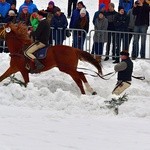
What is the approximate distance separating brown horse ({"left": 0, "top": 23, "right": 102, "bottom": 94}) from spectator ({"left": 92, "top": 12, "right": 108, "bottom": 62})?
3434 mm

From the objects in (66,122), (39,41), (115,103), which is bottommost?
(66,122)

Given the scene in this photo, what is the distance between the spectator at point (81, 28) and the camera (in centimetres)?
1892

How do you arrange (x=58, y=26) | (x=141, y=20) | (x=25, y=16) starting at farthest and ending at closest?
(x=25, y=16) → (x=58, y=26) → (x=141, y=20)

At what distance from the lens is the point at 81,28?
1917 cm

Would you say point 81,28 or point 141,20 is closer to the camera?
point 141,20

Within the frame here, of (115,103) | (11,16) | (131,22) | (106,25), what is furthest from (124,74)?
(11,16)

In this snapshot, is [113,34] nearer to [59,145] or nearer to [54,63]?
[54,63]

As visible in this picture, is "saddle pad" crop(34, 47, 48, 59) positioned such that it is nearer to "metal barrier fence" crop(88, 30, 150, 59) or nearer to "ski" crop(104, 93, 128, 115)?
"ski" crop(104, 93, 128, 115)

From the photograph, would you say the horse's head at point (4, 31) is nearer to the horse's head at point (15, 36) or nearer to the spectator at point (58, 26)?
the horse's head at point (15, 36)

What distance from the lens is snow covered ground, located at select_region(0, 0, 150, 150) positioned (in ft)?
29.1

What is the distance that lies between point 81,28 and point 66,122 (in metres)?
8.71

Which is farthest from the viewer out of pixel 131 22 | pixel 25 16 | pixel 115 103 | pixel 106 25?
pixel 25 16

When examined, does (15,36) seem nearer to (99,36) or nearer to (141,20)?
(99,36)

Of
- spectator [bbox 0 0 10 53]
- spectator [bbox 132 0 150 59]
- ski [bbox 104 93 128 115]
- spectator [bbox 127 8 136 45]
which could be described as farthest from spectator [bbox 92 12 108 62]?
ski [bbox 104 93 128 115]
